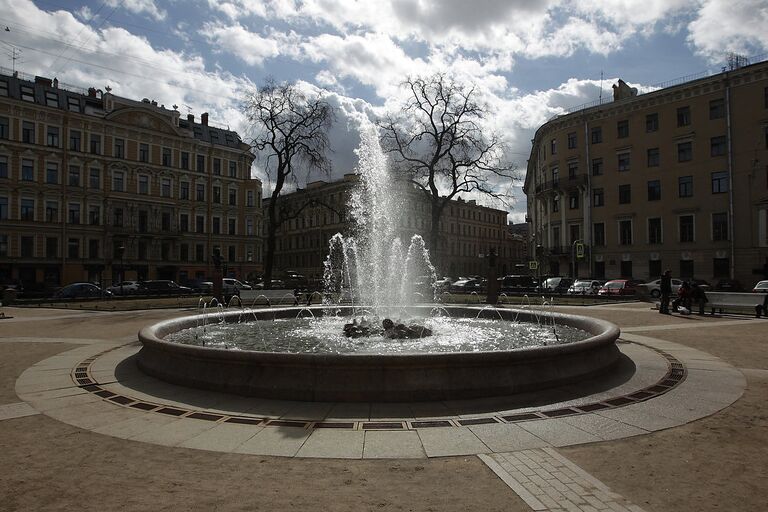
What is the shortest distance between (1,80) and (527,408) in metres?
61.1

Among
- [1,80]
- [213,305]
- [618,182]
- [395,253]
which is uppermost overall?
[1,80]

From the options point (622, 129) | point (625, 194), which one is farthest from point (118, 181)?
point (625, 194)

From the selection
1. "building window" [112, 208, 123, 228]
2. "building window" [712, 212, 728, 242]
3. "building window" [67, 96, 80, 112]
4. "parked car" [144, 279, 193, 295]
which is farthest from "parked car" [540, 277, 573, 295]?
"building window" [67, 96, 80, 112]

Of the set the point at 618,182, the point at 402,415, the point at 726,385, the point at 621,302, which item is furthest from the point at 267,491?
the point at 618,182

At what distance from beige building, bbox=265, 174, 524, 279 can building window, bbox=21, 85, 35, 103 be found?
114 ft

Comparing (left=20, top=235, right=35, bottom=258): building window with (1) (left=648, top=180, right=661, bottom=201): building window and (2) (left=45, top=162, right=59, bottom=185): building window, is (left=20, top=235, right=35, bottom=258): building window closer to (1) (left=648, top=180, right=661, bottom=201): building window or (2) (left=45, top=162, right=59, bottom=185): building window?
(2) (left=45, top=162, right=59, bottom=185): building window

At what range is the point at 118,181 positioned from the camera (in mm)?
54594

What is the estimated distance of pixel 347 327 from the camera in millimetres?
11641

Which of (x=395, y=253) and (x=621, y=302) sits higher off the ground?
(x=395, y=253)

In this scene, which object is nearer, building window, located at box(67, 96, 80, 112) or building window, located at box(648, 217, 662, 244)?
building window, located at box(648, 217, 662, 244)

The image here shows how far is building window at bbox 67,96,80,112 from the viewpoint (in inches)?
2064

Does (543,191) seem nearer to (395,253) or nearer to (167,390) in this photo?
(395,253)

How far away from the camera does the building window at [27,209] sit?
157 ft

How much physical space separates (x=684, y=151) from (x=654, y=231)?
7.82m
